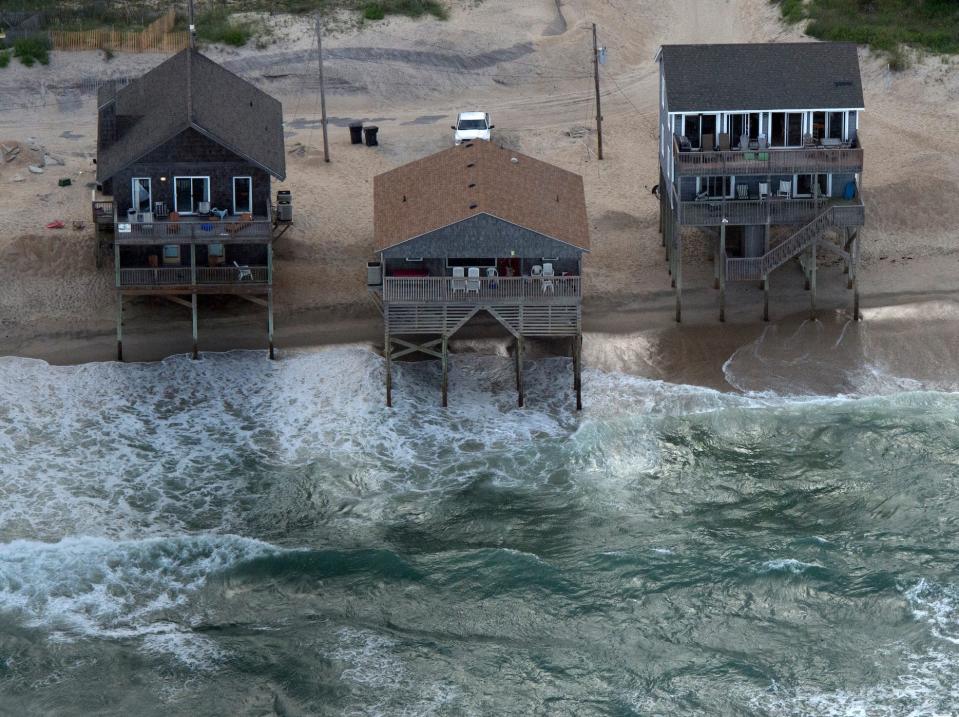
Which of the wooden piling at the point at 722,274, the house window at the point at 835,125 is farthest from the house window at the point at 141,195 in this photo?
the house window at the point at 835,125

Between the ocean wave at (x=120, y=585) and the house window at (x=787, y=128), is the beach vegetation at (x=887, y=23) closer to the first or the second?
the house window at (x=787, y=128)

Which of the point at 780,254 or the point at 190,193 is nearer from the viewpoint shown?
the point at 190,193

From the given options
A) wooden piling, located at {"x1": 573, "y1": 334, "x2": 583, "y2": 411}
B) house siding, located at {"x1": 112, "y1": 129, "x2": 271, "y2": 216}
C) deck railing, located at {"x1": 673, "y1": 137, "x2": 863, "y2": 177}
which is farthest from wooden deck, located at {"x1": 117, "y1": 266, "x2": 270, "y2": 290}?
deck railing, located at {"x1": 673, "y1": 137, "x2": 863, "y2": 177}

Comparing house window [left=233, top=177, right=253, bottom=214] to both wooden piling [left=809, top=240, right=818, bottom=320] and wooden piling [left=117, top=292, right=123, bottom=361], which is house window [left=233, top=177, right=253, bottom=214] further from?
wooden piling [left=809, top=240, right=818, bottom=320]

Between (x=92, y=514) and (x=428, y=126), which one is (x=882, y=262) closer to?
(x=428, y=126)

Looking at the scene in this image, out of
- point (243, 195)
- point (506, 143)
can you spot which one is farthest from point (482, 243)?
point (506, 143)

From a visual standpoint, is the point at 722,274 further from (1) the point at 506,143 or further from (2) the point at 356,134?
(2) the point at 356,134

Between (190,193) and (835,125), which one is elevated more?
(835,125)

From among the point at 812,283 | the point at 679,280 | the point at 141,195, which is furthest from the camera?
the point at 679,280
